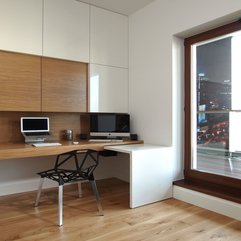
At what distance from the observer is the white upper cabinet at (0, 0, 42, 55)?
2.79 metres

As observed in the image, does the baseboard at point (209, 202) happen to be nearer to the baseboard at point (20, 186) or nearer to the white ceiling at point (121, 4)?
the baseboard at point (20, 186)

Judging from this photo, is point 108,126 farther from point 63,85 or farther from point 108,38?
point 108,38

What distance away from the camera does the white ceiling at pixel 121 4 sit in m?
3.34

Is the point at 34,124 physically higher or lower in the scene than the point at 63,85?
lower

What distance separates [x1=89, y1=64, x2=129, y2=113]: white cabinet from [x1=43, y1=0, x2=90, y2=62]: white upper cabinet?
11.6 inches

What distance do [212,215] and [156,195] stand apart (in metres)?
0.66

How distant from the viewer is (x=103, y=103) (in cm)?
356

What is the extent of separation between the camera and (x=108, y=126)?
3486mm

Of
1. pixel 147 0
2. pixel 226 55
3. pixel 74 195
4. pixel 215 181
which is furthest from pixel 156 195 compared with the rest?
pixel 147 0

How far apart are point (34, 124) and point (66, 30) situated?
1328 mm

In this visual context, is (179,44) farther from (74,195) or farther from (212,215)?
(74,195)

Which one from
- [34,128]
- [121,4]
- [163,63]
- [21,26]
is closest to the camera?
[21,26]

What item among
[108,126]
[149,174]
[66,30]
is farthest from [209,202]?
[66,30]

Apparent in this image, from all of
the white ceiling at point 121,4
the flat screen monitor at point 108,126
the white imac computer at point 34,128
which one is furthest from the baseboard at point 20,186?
the white ceiling at point 121,4
